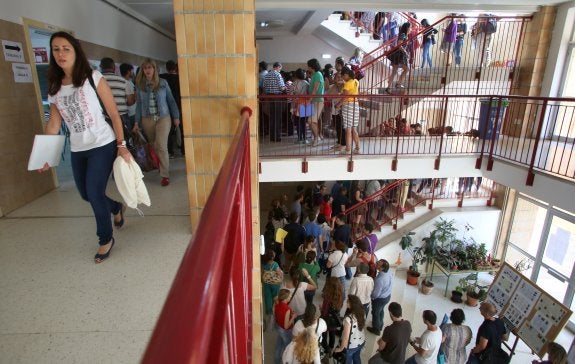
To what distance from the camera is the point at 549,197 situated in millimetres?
Result: 5527

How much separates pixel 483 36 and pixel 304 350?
31.7 ft

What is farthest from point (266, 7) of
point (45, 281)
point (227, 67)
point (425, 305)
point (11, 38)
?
point (425, 305)

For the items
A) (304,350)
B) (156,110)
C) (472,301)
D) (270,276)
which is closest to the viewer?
(304,350)

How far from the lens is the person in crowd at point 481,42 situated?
360 inches

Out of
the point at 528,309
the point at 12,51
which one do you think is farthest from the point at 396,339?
the point at 12,51

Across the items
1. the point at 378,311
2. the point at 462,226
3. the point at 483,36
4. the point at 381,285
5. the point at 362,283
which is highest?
the point at 483,36

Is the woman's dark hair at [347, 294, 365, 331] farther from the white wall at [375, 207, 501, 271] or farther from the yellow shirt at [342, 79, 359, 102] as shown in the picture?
the white wall at [375, 207, 501, 271]

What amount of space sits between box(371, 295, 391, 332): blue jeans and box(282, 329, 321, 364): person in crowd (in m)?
2.36

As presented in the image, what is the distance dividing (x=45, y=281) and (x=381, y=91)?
9251mm

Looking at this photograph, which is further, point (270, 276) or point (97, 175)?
point (270, 276)

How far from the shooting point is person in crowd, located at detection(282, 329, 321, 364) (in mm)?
3721

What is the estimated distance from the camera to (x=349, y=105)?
6.58 meters

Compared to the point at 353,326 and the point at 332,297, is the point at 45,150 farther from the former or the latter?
the point at 353,326

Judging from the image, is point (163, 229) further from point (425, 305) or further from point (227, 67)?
point (425, 305)
